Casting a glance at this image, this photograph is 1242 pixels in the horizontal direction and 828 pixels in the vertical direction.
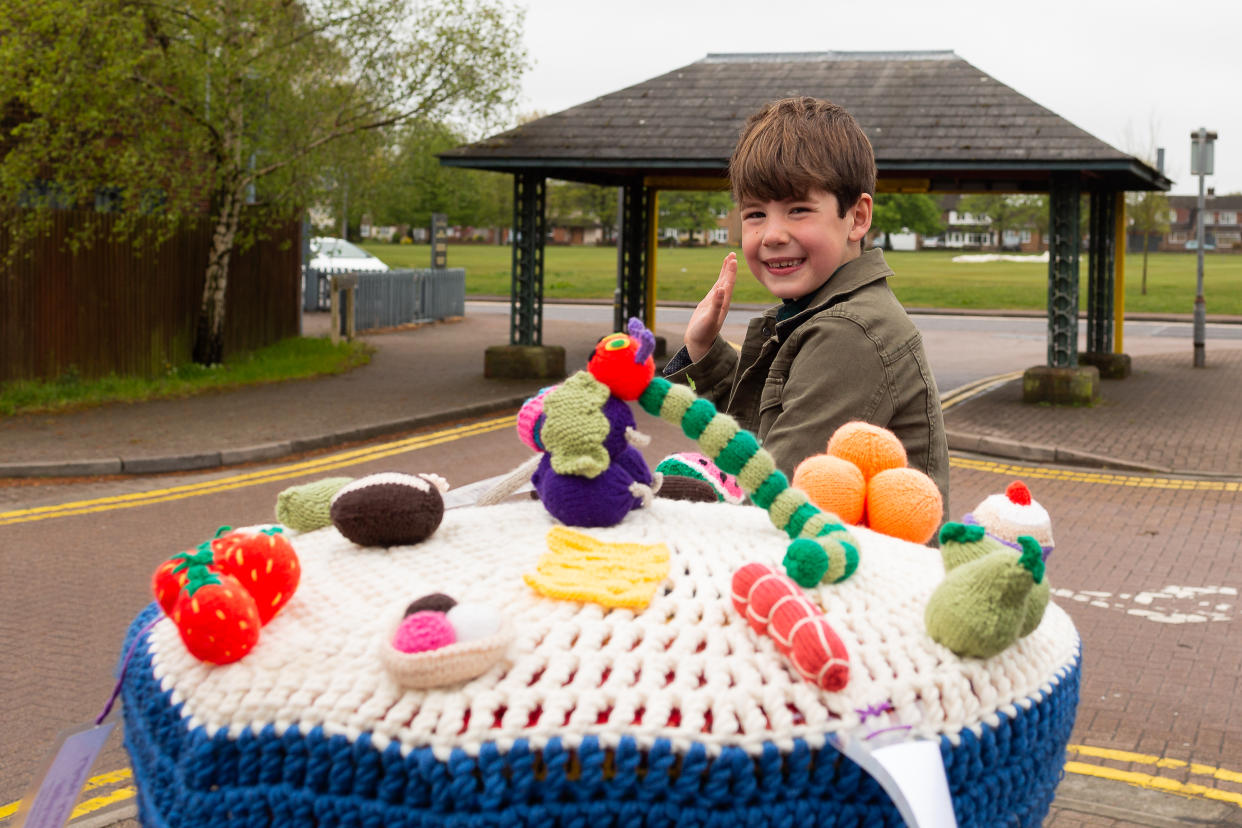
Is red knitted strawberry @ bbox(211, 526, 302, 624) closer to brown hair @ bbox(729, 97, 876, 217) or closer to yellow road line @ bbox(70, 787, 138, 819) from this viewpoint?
brown hair @ bbox(729, 97, 876, 217)

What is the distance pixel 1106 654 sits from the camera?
21.1ft

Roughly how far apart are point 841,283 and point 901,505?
1.99 ft

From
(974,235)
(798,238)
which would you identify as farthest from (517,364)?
(974,235)

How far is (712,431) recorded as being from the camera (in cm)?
187

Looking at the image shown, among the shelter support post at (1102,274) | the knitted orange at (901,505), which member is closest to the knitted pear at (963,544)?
the knitted orange at (901,505)

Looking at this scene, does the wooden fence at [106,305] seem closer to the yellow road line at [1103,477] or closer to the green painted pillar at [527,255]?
the green painted pillar at [527,255]

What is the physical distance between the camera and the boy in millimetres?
2439

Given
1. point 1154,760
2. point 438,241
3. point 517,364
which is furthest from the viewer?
point 438,241

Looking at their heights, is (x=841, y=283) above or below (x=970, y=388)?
above

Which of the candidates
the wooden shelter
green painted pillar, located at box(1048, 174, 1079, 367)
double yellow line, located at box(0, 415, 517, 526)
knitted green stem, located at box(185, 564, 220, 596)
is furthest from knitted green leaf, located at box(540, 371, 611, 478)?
green painted pillar, located at box(1048, 174, 1079, 367)

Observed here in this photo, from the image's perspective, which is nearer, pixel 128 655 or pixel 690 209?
pixel 128 655

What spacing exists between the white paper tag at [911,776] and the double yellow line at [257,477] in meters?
8.93

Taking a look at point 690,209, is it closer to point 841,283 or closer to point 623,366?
point 841,283

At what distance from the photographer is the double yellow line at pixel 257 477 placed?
977cm
